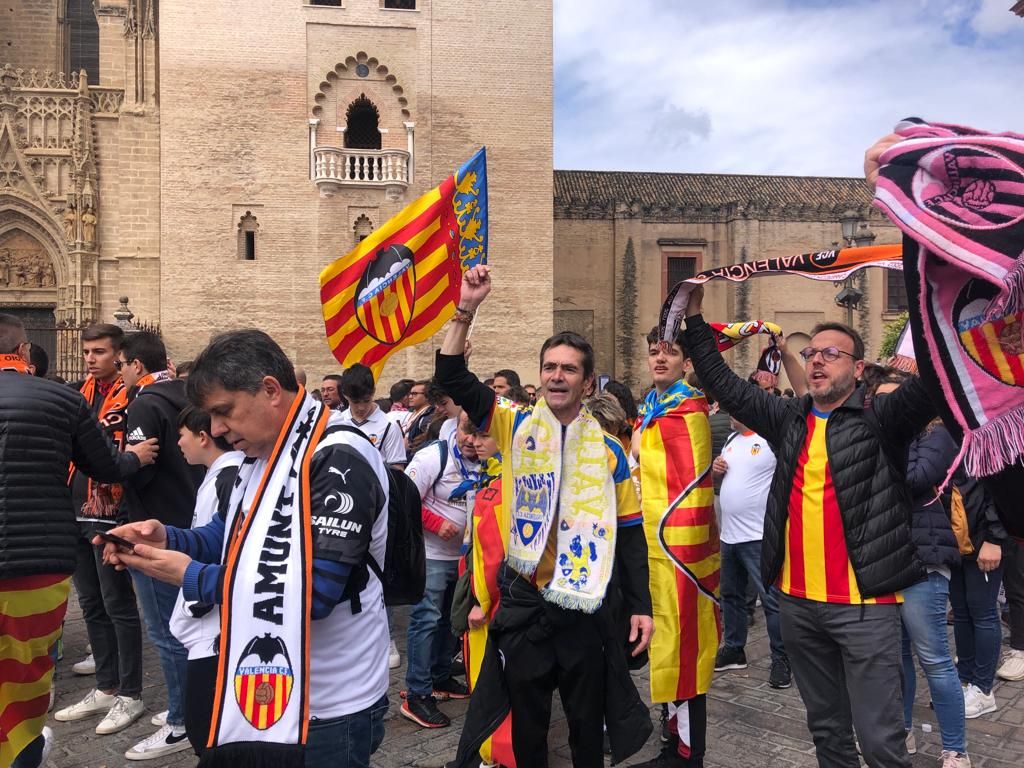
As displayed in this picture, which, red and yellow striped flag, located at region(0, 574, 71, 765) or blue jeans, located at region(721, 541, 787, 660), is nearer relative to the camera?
red and yellow striped flag, located at region(0, 574, 71, 765)

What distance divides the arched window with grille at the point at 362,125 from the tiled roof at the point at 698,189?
7684mm

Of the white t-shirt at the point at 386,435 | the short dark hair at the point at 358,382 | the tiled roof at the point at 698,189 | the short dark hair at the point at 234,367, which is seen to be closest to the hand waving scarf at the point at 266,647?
the short dark hair at the point at 234,367

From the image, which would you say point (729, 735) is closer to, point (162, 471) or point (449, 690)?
point (449, 690)

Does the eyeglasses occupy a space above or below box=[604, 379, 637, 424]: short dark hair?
above

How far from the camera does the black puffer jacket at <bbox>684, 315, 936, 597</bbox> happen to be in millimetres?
3314

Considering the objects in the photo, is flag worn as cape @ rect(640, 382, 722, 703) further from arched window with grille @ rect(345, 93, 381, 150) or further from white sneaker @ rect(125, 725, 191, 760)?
arched window with grille @ rect(345, 93, 381, 150)

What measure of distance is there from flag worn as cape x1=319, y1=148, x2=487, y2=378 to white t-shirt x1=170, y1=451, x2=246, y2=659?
257 centimetres

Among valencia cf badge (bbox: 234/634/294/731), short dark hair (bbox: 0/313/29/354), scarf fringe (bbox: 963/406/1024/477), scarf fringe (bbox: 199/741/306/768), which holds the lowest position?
scarf fringe (bbox: 199/741/306/768)

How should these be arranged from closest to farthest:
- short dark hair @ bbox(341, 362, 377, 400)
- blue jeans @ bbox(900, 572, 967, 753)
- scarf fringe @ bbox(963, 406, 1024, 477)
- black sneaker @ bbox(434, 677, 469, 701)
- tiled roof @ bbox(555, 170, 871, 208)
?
scarf fringe @ bbox(963, 406, 1024, 477)
blue jeans @ bbox(900, 572, 967, 753)
black sneaker @ bbox(434, 677, 469, 701)
short dark hair @ bbox(341, 362, 377, 400)
tiled roof @ bbox(555, 170, 871, 208)

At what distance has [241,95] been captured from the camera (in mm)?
21172

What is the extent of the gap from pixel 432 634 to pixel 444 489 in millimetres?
928

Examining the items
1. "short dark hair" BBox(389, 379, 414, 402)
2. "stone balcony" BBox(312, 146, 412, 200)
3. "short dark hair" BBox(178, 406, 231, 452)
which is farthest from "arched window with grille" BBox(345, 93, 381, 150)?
"short dark hair" BBox(178, 406, 231, 452)

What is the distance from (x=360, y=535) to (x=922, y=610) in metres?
3.08

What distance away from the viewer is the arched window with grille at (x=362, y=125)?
22031 mm
